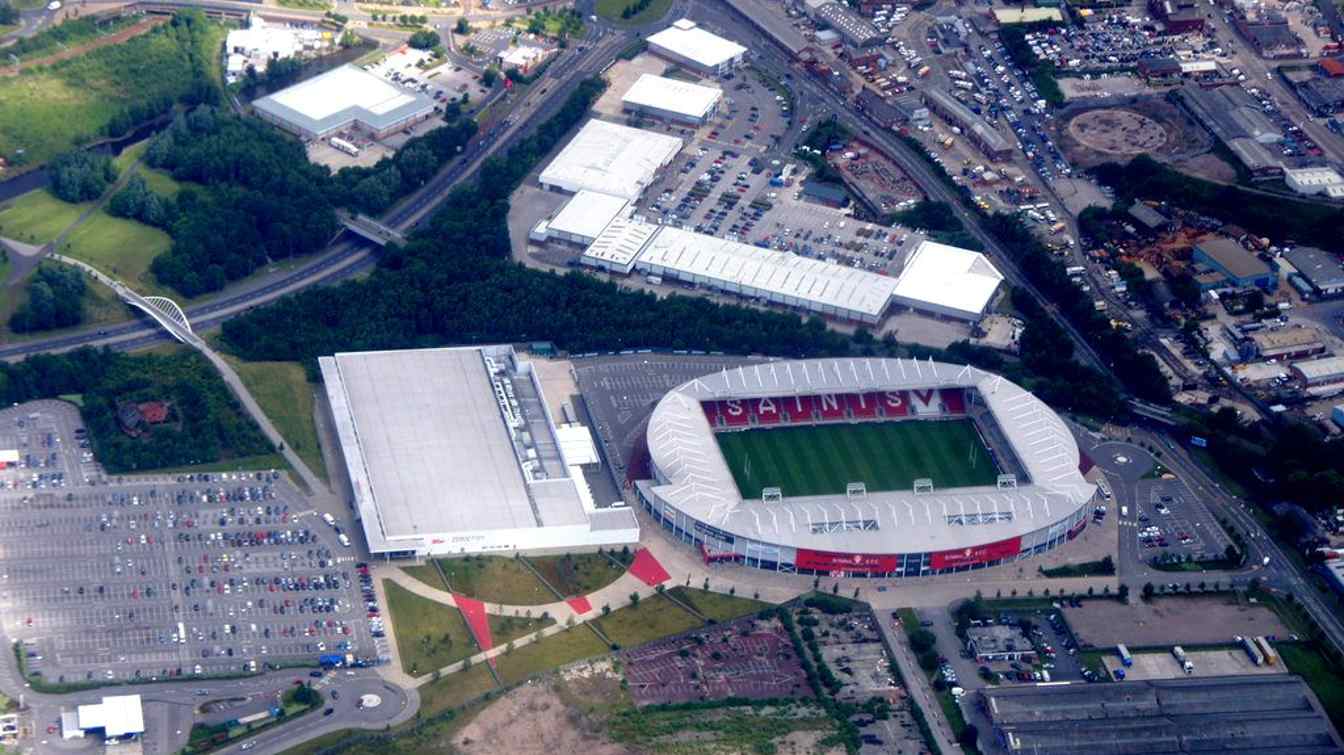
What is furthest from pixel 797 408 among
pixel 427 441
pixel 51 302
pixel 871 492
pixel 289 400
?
pixel 51 302

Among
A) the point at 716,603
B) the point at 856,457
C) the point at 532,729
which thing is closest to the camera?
the point at 532,729

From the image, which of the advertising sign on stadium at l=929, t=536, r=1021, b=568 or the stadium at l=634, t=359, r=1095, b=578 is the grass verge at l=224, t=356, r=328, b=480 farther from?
the advertising sign on stadium at l=929, t=536, r=1021, b=568

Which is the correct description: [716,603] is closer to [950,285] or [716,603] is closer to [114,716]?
[114,716]

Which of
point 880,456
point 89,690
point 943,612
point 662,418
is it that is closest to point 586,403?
point 662,418

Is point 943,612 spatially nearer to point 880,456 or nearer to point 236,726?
point 880,456

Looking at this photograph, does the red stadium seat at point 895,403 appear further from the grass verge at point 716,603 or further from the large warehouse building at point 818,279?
the grass verge at point 716,603

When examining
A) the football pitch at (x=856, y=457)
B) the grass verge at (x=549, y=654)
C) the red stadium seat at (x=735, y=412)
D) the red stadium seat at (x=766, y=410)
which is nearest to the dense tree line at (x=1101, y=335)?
the football pitch at (x=856, y=457)
